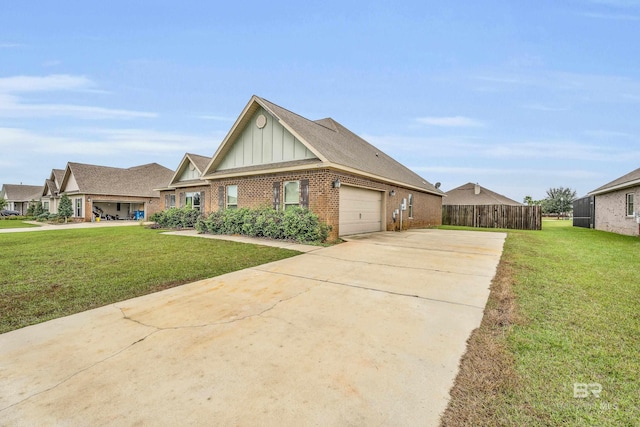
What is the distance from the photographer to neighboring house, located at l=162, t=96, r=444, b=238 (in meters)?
10.6

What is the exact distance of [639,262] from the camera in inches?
266

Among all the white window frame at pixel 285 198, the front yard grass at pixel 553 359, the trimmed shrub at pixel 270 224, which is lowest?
the front yard grass at pixel 553 359

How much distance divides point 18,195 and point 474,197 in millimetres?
77376

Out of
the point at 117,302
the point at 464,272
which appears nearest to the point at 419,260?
the point at 464,272

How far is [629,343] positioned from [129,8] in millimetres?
18373

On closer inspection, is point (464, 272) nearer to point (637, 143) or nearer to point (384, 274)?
point (384, 274)

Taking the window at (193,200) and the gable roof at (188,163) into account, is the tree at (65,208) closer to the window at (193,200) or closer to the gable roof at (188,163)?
the gable roof at (188,163)

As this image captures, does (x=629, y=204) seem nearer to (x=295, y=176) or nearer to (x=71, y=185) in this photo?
(x=295, y=176)

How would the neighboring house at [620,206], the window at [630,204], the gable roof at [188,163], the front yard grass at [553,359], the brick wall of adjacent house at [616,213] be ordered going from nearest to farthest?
the front yard grass at [553,359] → the neighboring house at [620,206] → the brick wall of adjacent house at [616,213] → the window at [630,204] → the gable roof at [188,163]

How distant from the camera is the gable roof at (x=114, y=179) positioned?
2642cm

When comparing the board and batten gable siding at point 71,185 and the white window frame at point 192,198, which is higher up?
the board and batten gable siding at point 71,185

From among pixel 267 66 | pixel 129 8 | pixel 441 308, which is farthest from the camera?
pixel 267 66

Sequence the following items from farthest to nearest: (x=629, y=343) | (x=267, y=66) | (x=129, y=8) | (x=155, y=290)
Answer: (x=267, y=66) → (x=129, y=8) → (x=155, y=290) → (x=629, y=343)

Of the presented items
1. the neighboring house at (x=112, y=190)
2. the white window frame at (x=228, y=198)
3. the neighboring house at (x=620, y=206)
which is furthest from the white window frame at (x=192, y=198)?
the neighboring house at (x=620, y=206)
